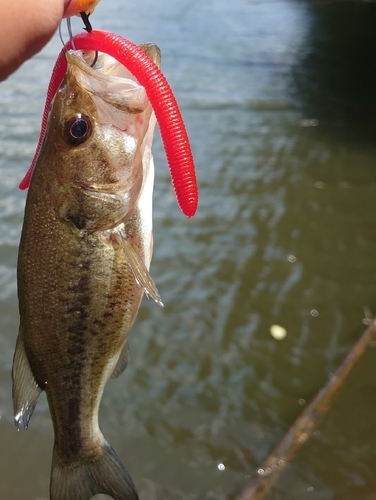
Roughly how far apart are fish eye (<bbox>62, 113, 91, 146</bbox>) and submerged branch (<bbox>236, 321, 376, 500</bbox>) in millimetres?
1758

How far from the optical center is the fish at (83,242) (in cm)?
112

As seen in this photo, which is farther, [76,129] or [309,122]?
[309,122]

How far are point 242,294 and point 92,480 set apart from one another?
2032mm

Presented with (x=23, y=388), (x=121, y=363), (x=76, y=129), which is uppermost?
(x=76, y=129)

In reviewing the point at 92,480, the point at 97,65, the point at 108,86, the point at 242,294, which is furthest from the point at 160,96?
the point at 242,294

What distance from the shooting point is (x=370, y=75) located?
20.6 ft

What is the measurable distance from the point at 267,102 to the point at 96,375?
16.0 feet

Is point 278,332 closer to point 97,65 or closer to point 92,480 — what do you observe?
point 92,480

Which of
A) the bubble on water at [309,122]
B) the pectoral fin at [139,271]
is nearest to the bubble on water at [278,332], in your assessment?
the pectoral fin at [139,271]

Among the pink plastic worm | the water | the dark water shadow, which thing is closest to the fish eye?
the pink plastic worm

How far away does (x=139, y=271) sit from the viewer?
1.12 meters

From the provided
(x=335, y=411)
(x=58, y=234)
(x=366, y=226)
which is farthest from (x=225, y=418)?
(x=366, y=226)

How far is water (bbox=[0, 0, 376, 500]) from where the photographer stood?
2.31 m

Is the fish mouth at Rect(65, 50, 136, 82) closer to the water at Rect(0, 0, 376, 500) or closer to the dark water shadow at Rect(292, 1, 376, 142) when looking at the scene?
the water at Rect(0, 0, 376, 500)
